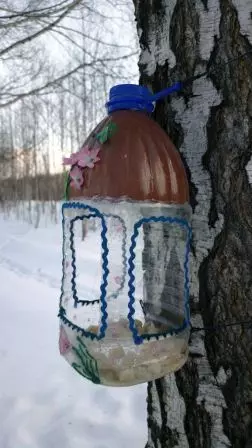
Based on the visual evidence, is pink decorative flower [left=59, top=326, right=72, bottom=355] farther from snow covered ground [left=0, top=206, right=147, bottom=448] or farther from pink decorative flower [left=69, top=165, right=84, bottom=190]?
snow covered ground [left=0, top=206, right=147, bottom=448]

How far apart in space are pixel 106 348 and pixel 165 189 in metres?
0.28

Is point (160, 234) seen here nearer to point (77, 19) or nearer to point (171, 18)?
point (171, 18)

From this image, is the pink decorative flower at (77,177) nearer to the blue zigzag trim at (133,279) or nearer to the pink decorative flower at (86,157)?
the pink decorative flower at (86,157)

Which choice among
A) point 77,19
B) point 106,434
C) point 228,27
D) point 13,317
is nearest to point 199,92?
point 228,27

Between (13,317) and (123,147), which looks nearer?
(123,147)

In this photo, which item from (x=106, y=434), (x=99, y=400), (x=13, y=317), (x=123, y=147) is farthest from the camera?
(x=13, y=317)

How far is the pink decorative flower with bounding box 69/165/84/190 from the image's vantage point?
669 mm

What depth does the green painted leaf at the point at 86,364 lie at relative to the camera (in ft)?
2.17

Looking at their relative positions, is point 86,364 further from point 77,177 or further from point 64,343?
point 77,177

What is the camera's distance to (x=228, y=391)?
0.72 m

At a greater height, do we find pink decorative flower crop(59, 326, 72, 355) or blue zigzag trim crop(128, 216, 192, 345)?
blue zigzag trim crop(128, 216, 192, 345)

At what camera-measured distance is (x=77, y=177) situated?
0.68m

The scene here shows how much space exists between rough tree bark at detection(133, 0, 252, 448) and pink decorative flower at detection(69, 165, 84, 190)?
0.19 meters

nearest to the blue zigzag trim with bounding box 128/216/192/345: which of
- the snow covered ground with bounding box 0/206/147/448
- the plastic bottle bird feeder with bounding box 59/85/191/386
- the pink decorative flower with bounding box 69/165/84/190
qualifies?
the plastic bottle bird feeder with bounding box 59/85/191/386
